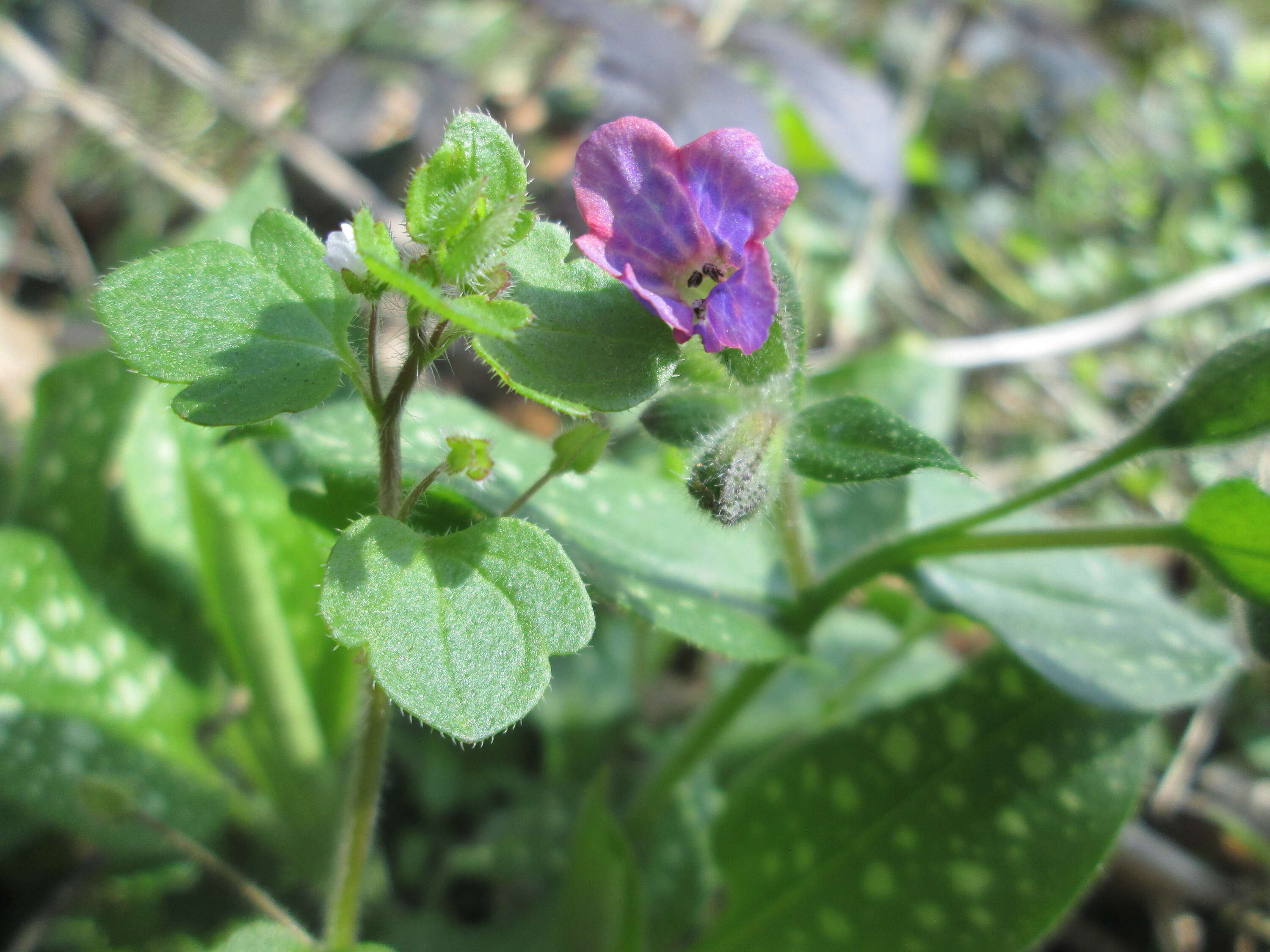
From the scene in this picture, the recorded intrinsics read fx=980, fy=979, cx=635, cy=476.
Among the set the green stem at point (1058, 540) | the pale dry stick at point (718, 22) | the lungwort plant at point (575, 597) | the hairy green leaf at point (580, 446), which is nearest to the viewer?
the lungwort plant at point (575, 597)

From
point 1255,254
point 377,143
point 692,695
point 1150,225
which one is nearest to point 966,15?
point 1150,225

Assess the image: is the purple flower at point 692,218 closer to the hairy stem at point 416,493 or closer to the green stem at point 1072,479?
the hairy stem at point 416,493

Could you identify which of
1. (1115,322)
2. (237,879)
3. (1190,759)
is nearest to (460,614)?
(237,879)

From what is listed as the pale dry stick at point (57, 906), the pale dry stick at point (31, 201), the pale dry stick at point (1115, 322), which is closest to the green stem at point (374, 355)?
the pale dry stick at point (57, 906)

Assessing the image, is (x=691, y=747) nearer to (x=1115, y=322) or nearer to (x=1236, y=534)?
(x=1236, y=534)

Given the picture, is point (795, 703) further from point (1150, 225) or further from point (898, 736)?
point (1150, 225)
